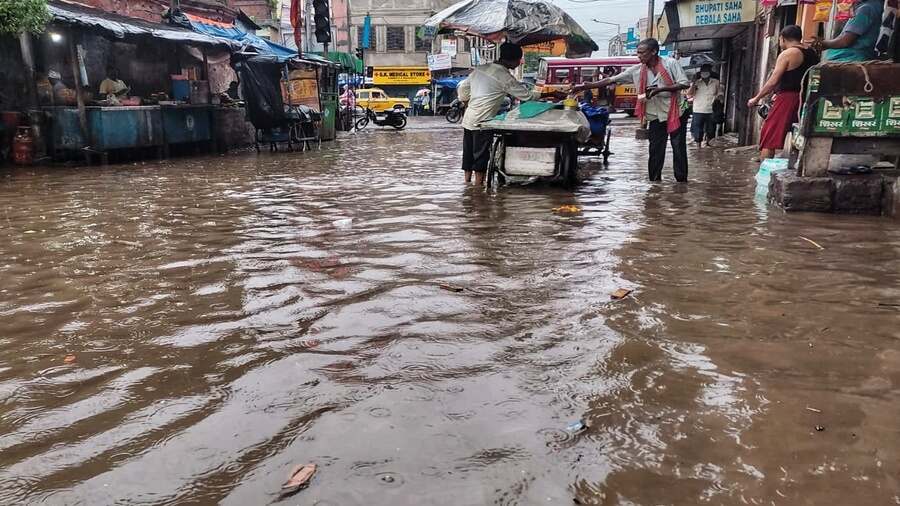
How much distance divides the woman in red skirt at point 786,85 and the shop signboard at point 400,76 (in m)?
38.4

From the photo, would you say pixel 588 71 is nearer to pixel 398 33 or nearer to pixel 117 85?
pixel 398 33

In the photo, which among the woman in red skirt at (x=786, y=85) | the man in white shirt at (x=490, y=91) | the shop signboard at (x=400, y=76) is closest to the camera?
the woman in red skirt at (x=786, y=85)

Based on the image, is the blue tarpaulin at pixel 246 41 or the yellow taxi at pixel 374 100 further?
the yellow taxi at pixel 374 100

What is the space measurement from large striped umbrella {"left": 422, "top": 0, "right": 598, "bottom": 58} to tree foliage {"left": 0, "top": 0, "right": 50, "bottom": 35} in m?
6.19

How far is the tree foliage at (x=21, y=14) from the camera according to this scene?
33.0 feet

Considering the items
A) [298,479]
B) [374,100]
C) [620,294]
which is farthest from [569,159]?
[374,100]

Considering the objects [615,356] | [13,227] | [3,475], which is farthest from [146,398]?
[13,227]

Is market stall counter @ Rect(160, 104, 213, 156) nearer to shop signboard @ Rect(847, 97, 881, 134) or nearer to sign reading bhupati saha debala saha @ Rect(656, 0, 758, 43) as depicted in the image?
sign reading bhupati saha debala saha @ Rect(656, 0, 758, 43)

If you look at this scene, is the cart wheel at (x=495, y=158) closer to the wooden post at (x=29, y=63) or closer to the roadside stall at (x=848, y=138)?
the roadside stall at (x=848, y=138)

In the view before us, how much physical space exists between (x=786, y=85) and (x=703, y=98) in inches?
290

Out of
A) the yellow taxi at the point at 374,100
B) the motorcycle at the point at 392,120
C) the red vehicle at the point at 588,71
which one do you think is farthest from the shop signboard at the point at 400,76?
the motorcycle at the point at 392,120

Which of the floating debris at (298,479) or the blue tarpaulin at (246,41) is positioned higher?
the blue tarpaulin at (246,41)

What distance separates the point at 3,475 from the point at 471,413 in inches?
56.7

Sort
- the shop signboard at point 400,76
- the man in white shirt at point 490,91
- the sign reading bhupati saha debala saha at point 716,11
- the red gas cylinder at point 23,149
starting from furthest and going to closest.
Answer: the shop signboard at point 400,76 → the sign reading bhupati saha debala saha at point 716,11 → the red gas cylinder at point 23,149 → the man in white shirt at point 490,91
